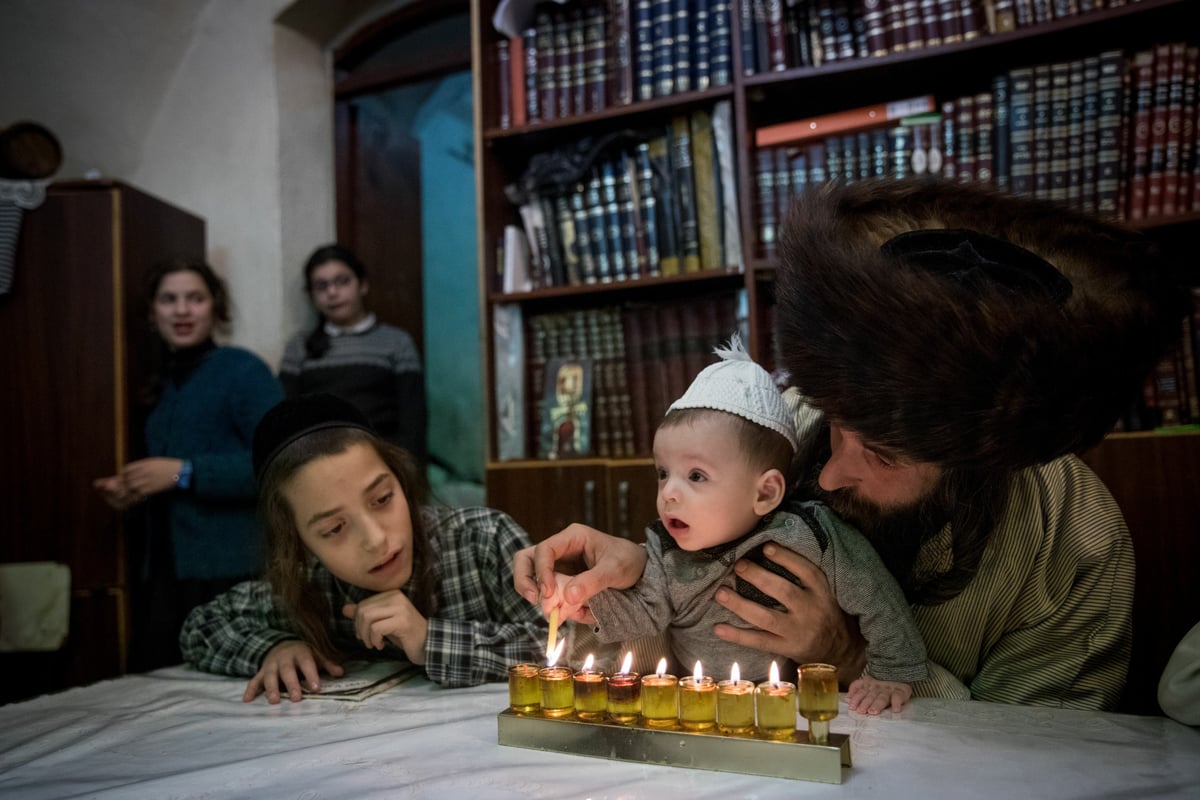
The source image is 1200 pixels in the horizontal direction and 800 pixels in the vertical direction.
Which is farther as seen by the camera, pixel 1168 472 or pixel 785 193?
pixel 785 193

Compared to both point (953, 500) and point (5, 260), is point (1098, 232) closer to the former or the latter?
point (953, 500)

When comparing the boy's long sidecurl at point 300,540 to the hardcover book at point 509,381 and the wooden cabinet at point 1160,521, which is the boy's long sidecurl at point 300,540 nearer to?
the hardcover book at point 509,381

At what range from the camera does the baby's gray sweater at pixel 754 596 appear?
3.23 ft

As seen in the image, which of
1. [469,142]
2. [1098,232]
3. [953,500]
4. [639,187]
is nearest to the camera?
[1098,232]

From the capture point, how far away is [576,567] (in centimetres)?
102

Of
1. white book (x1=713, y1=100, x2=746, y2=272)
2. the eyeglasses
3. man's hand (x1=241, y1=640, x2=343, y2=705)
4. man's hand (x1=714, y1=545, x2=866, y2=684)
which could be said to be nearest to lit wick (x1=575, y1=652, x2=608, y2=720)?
man's hand (x1=714, y1=545, x2=866, y2=684)

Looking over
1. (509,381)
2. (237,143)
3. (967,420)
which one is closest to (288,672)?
(967,420)

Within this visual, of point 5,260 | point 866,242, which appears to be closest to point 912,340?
point 866,242

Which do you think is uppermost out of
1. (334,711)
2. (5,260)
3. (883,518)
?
(5,260)

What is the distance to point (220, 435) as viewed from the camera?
1.83m

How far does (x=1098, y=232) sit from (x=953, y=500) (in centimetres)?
32

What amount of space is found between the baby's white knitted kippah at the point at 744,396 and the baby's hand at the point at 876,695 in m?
0.28

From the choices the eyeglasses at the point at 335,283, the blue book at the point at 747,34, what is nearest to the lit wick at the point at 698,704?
the blue book at the point at 747,34

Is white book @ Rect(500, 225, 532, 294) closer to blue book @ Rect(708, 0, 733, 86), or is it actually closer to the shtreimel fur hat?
blue book @ Rect(708, 0, 733, 86)
